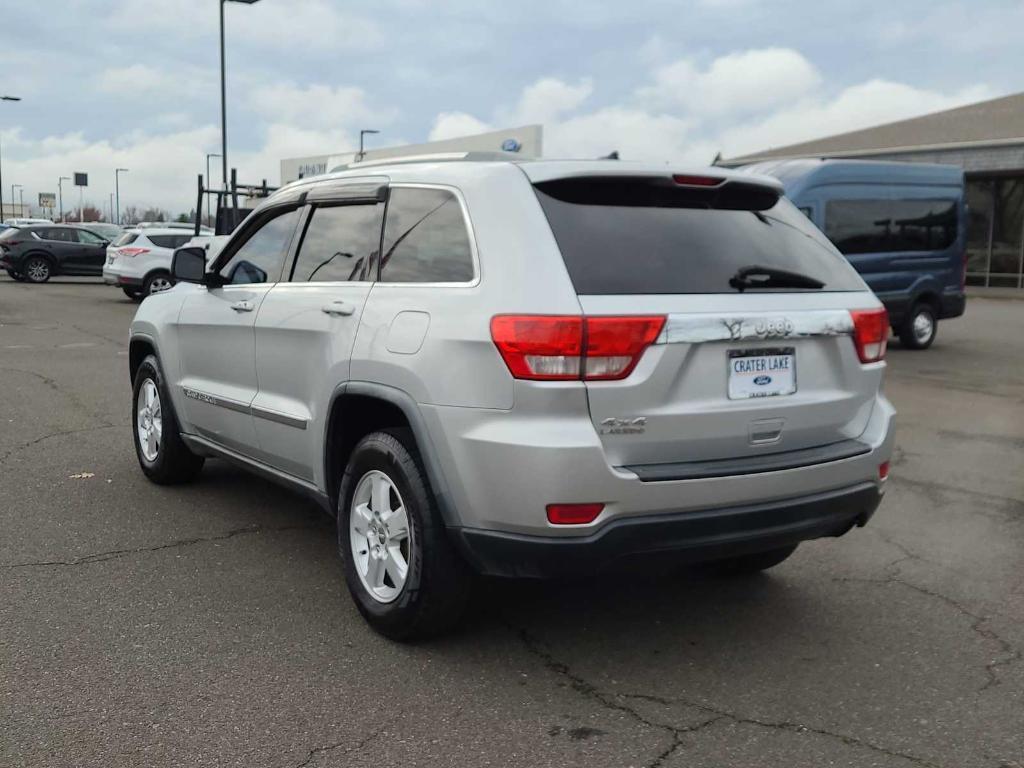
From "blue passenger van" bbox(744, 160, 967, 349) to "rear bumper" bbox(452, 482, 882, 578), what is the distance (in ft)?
35.3

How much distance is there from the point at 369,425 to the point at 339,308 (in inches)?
18.8

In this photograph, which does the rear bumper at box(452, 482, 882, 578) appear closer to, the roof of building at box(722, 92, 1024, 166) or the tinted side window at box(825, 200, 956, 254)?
the tinted side window at box(825, 200, 956, 254)

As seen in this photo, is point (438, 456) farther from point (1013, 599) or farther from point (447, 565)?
point (1013, 599)

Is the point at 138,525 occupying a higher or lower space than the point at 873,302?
lower

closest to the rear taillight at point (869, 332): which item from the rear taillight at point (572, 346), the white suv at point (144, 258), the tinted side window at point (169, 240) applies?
the rear taillight at point (572, 346)

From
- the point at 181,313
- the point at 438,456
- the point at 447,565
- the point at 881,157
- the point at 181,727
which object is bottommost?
the point at 181,727

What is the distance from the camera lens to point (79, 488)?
19.5ft

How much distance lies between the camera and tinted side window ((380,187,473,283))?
11.8 ft

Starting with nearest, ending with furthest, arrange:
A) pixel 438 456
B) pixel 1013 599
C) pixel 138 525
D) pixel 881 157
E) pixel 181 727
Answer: pixel 181 727, pixel 438 456, pixel 1013 599, pixel 138 525, pixel 881 157

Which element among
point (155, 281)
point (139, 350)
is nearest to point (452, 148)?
point (155, 281)

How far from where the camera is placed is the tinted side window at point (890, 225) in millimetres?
13891

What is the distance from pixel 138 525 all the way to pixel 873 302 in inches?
146

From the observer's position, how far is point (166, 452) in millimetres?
5844

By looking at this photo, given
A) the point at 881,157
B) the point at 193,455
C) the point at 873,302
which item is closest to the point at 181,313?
the point at 193,455
